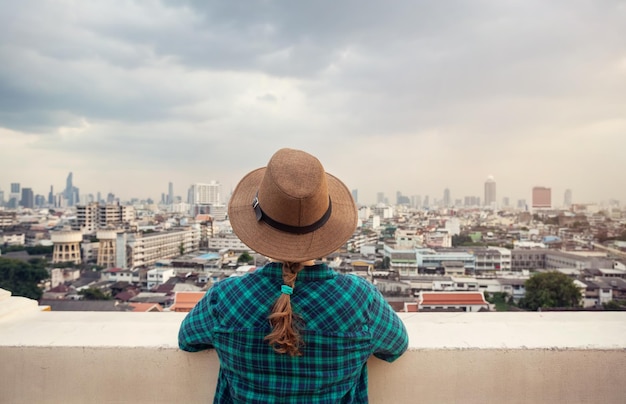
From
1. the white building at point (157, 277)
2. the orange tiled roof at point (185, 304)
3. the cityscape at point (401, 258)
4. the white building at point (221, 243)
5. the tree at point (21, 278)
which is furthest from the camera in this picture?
the white building at point (221, 243)

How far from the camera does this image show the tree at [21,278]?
48.2ft

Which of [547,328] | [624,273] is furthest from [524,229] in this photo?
[547,328]

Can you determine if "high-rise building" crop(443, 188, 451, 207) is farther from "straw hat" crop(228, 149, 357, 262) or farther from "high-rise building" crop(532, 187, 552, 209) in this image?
"straw hat" crop(228, 149, 357, 262)

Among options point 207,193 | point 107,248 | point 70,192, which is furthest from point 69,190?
point 107,248

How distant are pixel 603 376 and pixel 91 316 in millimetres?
1193

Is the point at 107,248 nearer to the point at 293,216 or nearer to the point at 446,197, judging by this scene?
the point at 293,216

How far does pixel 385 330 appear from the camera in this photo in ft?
2.20

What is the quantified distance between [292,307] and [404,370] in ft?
1.09

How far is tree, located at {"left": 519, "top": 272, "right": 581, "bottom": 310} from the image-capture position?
1162 centimetres

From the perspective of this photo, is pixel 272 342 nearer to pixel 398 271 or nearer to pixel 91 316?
pixel 91 316

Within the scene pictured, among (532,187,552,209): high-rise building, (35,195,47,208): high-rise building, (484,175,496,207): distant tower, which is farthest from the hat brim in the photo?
(35,195,47,208): high-rise building

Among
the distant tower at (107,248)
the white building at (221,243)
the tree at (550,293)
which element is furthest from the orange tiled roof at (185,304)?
the distant tower at (107,248)

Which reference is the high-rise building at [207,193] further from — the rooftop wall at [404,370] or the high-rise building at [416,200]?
the rooftop wall at [404,370]

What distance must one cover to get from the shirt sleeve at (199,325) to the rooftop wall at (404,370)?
83 millimetres
